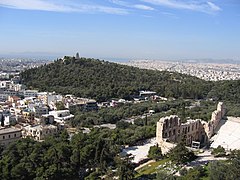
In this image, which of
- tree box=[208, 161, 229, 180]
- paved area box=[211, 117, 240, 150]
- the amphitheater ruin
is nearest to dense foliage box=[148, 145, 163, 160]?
the amphitheater ruin

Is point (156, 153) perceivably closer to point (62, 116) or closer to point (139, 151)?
point (139, 151)

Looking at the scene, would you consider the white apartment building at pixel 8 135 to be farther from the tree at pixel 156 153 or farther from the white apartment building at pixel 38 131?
the tree at pixel 156 153

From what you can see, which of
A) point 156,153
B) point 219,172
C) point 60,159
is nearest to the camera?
point 219,172

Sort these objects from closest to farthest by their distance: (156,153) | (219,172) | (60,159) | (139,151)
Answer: (219,172), (60,159), (156,153), (139,151)

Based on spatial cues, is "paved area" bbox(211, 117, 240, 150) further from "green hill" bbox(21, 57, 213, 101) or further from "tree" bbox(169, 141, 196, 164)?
"green hill" bbox(21, 57, 213, 101)

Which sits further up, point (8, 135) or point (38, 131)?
point (8, 135)

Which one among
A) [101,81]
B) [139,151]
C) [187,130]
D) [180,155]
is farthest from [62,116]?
[180,155]
